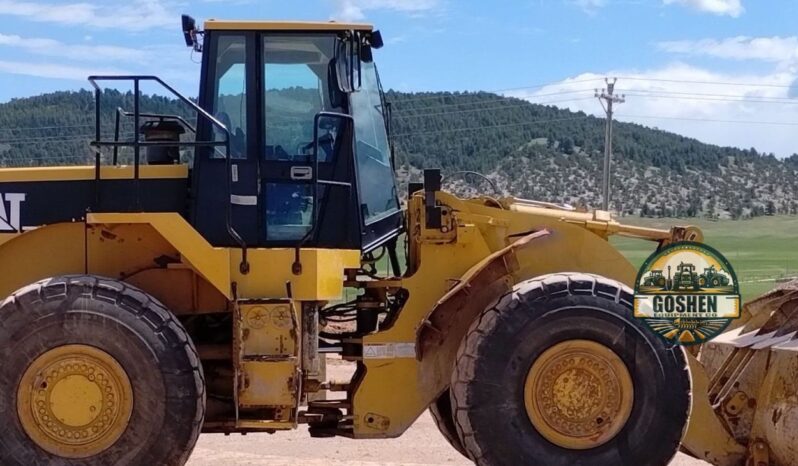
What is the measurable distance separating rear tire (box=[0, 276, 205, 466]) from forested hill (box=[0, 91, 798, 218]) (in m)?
48.0

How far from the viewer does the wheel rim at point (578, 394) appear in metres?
5.98

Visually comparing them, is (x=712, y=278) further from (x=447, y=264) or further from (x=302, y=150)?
(x=302, y=150)

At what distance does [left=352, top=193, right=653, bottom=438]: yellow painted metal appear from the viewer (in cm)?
634

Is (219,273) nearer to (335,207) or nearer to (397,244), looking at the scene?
(335,207)

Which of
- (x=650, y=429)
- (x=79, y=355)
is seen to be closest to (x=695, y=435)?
(x=650, y=429)

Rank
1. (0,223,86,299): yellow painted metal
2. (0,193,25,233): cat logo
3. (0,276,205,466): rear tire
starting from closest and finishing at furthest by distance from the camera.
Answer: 1. (0,276,205,466): rear tire
2. (0,193,25,233): cat logo
3. (0,223,86,299): yellow painted metal

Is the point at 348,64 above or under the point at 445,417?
above

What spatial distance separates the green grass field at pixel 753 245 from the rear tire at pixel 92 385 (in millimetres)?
21487

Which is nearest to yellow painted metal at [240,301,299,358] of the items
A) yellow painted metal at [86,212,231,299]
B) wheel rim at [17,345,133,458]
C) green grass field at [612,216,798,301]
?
yellow painted metal at [86,212,231,299]

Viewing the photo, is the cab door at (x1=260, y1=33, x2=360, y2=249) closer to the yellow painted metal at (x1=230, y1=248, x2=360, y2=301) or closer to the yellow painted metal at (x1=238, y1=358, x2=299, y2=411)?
the yellow painted metal at (x1=230, y1=248, x2=360, y2=301)

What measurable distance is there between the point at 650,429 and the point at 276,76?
312 cm
